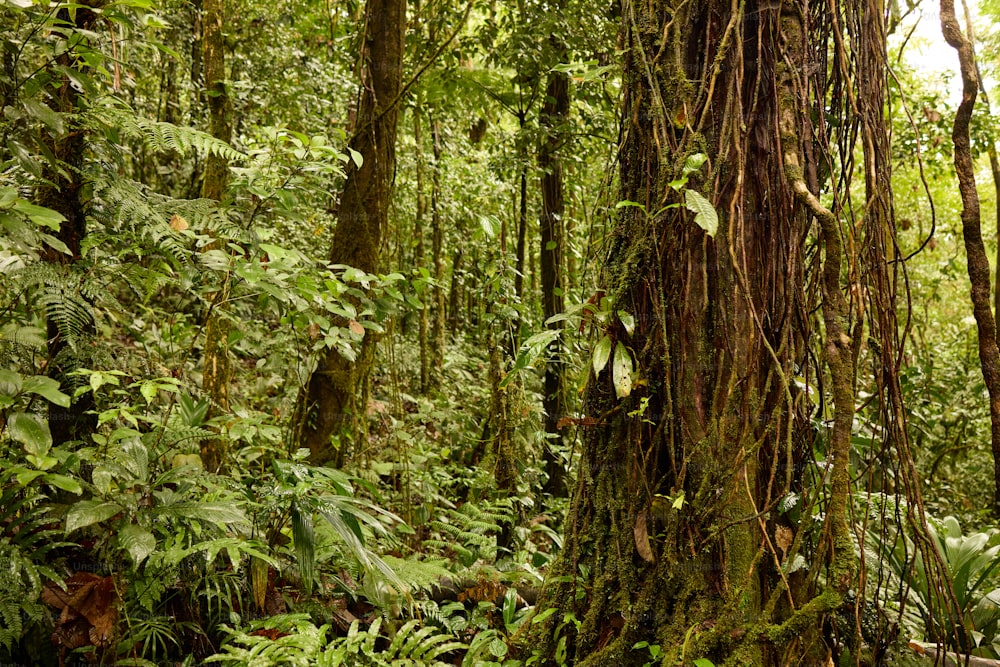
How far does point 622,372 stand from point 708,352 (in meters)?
0.26

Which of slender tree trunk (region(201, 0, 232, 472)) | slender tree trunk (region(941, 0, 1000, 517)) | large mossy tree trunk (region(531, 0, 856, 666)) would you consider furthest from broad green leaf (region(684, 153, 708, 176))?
slender tree trunk (region(201, 0, 232, 472))

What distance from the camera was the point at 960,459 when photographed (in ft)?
22.9

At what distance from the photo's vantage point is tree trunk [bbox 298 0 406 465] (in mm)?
3475

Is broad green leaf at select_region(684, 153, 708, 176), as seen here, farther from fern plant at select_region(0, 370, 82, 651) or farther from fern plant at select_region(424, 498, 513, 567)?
fern plant at select_region(424, 498, 513, 567)

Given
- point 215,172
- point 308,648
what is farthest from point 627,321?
point 215,172

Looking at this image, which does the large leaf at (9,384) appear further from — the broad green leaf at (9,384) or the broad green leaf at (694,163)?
the broad green leaf at (694,163)

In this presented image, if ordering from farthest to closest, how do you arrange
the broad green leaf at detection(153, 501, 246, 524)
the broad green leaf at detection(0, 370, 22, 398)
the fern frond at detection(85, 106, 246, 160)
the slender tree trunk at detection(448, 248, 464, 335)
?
the slender tree trunk at detection(448, 248, 464, 335)
the fern frond at detection(85, 106, 246, 160)
the broad green leaf at detection(153, 501, 246, 524)
the broad green leaf at detection(0, 370, 22, 398)

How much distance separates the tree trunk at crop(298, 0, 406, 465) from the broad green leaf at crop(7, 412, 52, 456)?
1601mm

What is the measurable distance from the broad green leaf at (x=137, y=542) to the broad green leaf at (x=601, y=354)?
1.44 meters

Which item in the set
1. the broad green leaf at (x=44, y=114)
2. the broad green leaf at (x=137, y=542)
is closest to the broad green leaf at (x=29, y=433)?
the broad green leaf at (x=137, y=542)

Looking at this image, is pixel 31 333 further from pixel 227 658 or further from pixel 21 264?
pixel 227 658

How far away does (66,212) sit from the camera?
2432mm

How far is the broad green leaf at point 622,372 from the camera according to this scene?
1967 millimetres

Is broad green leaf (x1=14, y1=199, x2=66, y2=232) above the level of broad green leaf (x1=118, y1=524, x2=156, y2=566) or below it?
above
